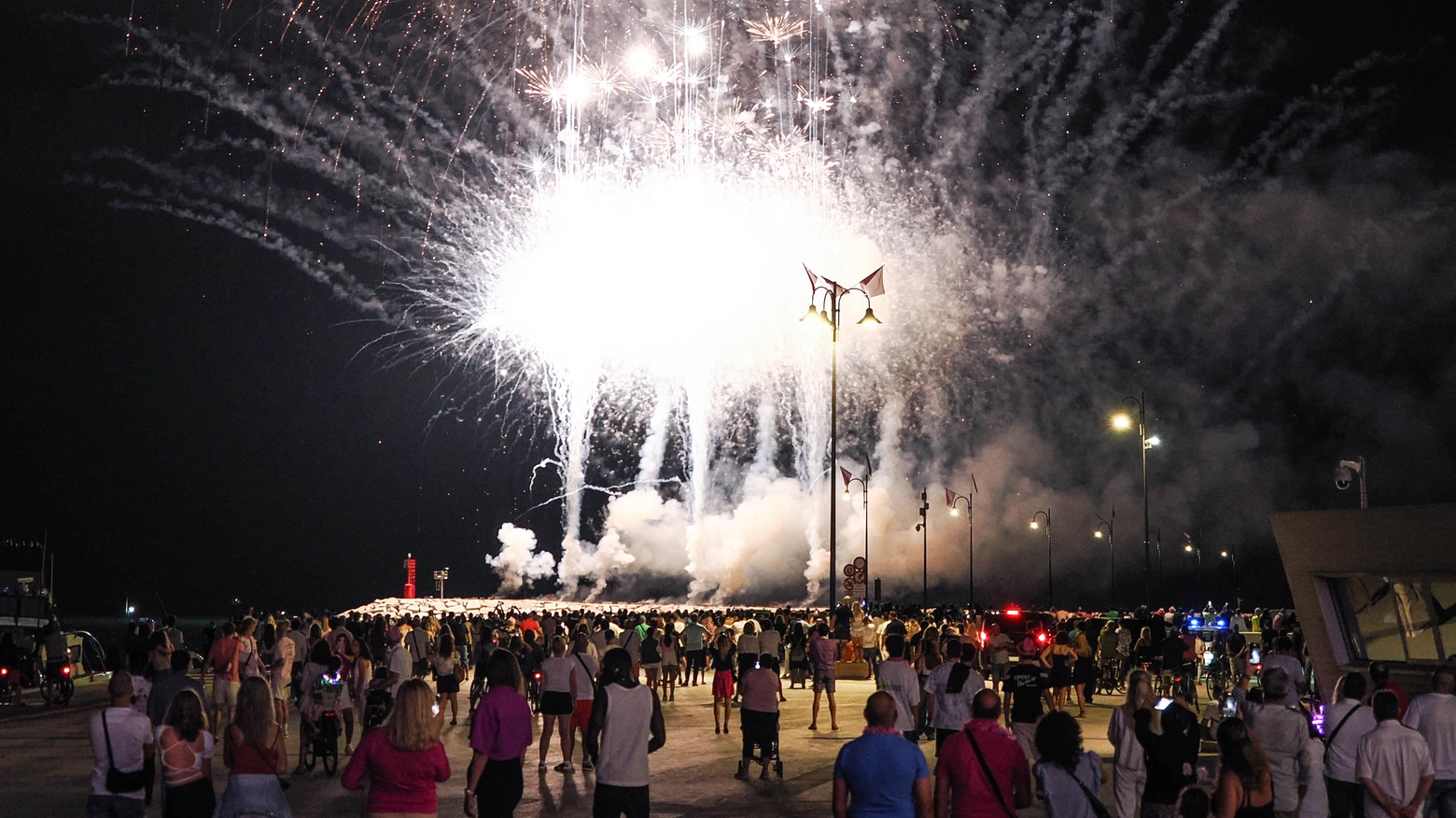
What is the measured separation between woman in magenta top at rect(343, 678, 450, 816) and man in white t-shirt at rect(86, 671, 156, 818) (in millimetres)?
1822

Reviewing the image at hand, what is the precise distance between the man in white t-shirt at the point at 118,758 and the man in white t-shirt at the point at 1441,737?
8.78 m

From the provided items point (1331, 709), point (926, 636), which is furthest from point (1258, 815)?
point (926, 636)

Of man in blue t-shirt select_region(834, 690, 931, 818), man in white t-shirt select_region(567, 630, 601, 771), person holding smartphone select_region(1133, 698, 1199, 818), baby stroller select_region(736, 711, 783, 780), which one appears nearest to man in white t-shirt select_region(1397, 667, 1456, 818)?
person holding smartphone select_region(1133, 698, 1199, 818)

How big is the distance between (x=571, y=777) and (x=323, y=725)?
326cm

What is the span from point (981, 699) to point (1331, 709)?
3.70 meters

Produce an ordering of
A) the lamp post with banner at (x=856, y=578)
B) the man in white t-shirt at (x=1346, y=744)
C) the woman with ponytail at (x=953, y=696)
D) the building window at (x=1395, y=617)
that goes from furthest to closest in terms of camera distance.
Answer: the lamp post with banner at (x=856, y=578) → the building window at (x=1395, y=617) → the woman with ponytail at (x=953, y=696) → the man in white t-shirt at (x=1346, y=744)

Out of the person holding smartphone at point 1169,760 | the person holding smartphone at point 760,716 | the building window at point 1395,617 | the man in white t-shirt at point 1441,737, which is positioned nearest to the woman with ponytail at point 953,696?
the person holding smartphone at point 760,716

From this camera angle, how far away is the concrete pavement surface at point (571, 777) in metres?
12.3

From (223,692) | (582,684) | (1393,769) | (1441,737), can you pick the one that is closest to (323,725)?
(223,692)

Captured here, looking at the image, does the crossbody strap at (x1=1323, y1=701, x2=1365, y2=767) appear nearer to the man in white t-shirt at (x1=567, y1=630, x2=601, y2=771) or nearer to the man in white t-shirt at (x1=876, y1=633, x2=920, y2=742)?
the man in white t-shirt at (x1=876, y1=633, x2=920, y2=742)

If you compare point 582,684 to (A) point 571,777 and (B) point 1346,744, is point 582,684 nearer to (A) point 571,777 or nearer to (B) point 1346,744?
A: (A) point 571,777

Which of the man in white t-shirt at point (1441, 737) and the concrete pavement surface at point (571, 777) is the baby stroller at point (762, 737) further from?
the man in white t-shirt at point (1441, 737)

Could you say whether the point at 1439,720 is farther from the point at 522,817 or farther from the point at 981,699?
the point at 522,817

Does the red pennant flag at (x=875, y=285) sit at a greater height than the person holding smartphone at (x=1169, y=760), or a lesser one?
greater
